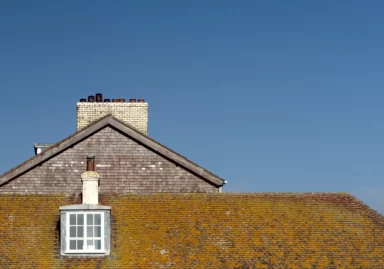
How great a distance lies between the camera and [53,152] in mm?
36406

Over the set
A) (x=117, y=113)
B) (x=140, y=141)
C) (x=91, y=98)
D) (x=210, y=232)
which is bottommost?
(x=210, y=232)

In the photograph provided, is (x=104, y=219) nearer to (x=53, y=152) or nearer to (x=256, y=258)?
(x=256, y=258)

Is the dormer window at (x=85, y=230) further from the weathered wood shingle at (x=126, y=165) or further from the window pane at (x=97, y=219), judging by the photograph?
the weathered wood shingle at (x=126, y=165)

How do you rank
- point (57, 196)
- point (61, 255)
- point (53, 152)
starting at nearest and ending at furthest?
point (61, 255) < point (57, 196) < point (53, 152)

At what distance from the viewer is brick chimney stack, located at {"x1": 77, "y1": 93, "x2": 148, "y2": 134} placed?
38750 mm

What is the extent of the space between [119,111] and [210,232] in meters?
11.1

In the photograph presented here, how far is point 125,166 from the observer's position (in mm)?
37062

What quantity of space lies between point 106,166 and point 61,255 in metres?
9.14

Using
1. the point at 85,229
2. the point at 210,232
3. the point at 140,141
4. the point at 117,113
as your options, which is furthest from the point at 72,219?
the point at 117,113

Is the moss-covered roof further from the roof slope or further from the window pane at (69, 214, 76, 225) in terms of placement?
the roof slope

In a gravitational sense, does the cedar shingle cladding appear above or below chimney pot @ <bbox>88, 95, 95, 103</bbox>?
below

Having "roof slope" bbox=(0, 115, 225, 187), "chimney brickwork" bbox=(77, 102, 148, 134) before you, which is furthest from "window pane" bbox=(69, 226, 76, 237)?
"chimney brickwork" bbox=(77, 102, 148, 134)

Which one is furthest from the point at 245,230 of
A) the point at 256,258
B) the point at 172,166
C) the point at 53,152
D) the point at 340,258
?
the point at 53,152

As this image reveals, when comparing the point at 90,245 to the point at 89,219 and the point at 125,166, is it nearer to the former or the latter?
the point at 89,219
